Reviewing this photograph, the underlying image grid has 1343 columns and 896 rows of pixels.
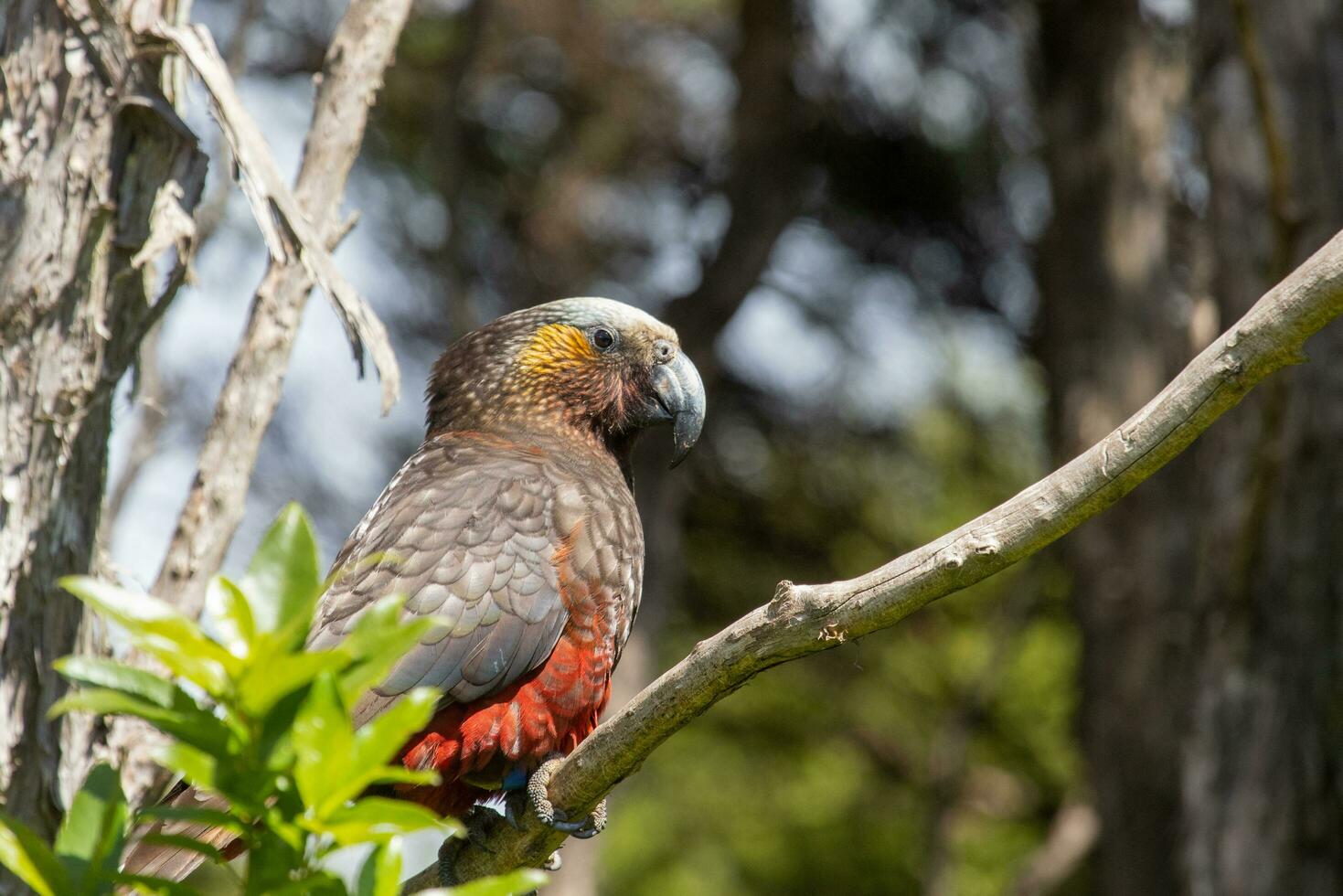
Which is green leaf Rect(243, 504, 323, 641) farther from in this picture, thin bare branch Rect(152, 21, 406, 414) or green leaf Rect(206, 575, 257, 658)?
thin bare branch Rect(152, 21, 406, 414)

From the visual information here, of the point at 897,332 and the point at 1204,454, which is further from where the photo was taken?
the point at 897,332

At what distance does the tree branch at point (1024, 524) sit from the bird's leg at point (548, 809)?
734mm

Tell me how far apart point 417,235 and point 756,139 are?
2386 millimetres

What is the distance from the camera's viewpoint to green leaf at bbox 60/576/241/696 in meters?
1.33

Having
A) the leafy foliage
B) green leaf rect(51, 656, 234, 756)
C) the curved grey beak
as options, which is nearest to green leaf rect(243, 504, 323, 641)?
the leafy foliage

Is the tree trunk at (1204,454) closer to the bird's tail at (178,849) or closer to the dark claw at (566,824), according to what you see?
the dark claw at (566,824)

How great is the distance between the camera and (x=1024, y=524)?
2057mm

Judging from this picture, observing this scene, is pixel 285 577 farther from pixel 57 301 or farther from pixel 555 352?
pixel 555 352

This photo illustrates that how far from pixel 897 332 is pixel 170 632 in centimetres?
773

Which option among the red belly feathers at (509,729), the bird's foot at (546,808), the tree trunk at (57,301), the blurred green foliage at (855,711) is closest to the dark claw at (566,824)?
the bird's foot at (546,808)

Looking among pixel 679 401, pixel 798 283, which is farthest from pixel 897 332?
pixel 679 401

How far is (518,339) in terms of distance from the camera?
160 inches

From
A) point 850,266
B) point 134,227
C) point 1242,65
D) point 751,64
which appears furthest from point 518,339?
point 850,266

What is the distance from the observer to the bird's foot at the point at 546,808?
9.83 feet
